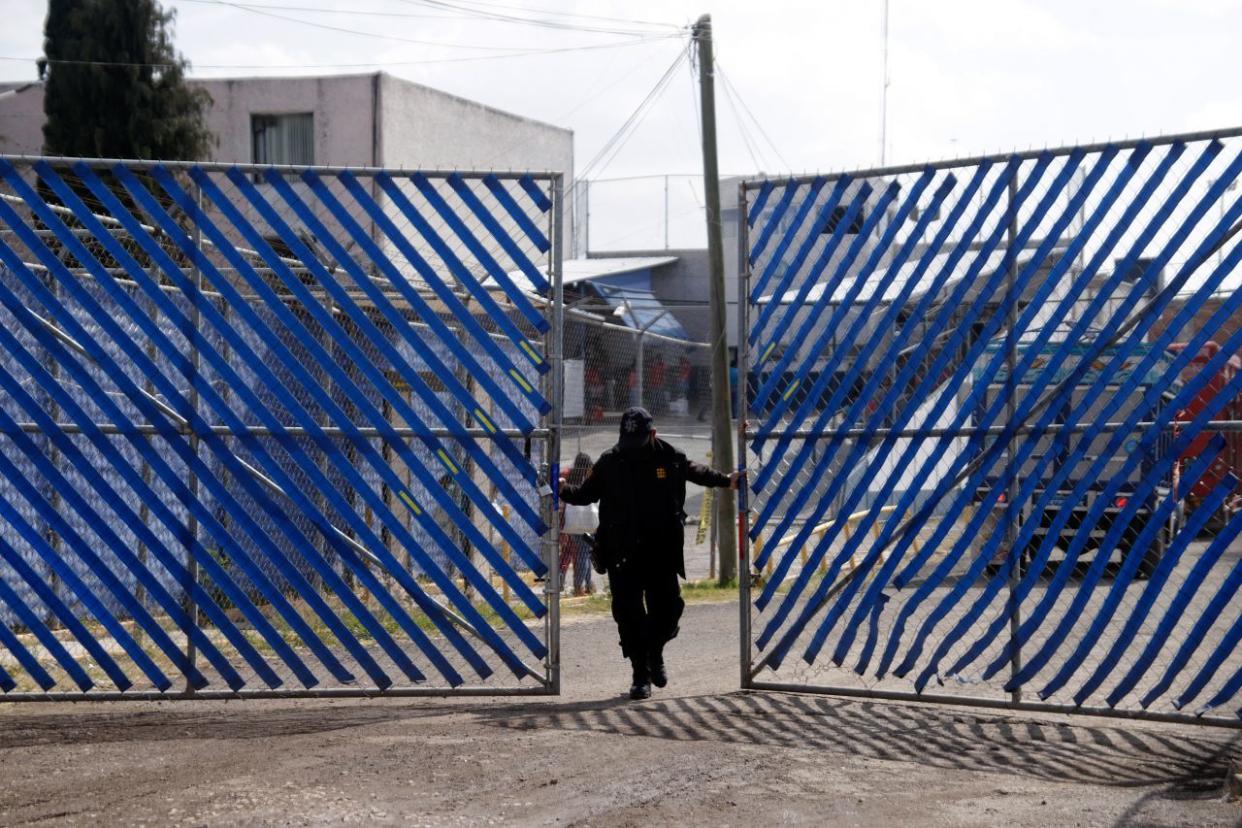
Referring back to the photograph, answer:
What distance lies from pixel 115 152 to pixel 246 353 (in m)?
25.3

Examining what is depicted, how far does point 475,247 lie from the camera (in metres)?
7.77

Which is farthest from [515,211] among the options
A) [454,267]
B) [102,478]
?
[102,478]

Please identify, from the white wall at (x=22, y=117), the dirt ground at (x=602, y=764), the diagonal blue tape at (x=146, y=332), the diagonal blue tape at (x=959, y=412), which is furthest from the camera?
the white wall at (x=22, y=117)

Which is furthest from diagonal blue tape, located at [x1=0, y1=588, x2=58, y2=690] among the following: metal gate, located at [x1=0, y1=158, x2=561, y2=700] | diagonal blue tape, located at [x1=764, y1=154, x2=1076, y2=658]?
diagonal blue tape, located at [x1=764, y1=154, x2=1076, y2=658]

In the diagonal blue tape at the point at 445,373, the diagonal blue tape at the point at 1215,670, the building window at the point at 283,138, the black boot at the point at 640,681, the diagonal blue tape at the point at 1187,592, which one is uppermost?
the building window at the point at 283,138

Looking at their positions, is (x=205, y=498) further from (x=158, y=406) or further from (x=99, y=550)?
(x=158, y=406)

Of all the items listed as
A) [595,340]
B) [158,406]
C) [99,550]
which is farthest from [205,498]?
[595,340]

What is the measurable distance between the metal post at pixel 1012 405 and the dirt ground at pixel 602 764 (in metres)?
0.50

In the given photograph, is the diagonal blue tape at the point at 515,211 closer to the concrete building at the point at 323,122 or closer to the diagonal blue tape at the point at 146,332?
the diagonal blue tape at the point at 146,332

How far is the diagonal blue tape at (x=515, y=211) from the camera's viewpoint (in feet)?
25.4

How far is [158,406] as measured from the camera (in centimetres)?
766

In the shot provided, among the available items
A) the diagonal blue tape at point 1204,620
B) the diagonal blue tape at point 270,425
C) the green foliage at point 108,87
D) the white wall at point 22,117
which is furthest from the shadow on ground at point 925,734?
the white wall at point 22,117

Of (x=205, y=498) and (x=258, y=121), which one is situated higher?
(x=258, y=121)

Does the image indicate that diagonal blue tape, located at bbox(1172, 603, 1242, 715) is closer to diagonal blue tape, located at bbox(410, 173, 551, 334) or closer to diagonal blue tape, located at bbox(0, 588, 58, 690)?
diagonal blue tape, located at bbox(410, 173, 551, 334)
